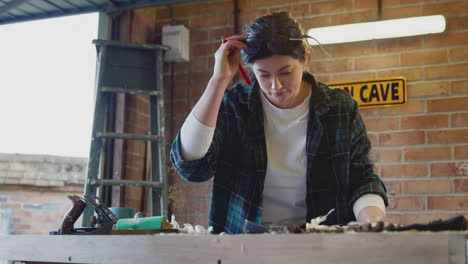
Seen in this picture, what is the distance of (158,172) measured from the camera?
10.4 ft

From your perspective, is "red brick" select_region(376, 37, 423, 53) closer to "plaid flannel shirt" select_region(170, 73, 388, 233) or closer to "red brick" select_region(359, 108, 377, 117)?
"red brick" select_region(359, 108, 377, 117)

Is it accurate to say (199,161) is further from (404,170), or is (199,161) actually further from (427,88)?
(427,88)

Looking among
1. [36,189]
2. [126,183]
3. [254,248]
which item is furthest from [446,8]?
[36,189]

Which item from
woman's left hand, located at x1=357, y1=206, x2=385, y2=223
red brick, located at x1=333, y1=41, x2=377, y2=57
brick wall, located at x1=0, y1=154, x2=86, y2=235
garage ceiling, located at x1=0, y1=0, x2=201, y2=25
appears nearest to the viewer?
woman's left hand, located at x1=357, y1=206, x2=385, y2=223

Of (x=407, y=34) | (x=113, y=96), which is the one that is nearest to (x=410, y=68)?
(x=407, y=34)

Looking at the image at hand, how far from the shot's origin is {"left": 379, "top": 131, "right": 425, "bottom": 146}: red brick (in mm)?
3121

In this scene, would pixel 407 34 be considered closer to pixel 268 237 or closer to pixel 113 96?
pixel 113 96

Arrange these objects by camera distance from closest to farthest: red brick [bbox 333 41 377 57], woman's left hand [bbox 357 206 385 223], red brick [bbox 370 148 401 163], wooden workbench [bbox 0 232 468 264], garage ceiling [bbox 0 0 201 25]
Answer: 1. wooden workbench [bbox 0 232 468 264]
2. woman's left hand [bbox 357 206 385 223]
3. garage ceiling [bbox 0 0 201 25]
4. red brick [bbox 370 148 401 163]
5. red brick [bbox 333 41 377 57]

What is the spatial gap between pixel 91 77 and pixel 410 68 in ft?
6.39

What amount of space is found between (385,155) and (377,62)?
55 centimetres

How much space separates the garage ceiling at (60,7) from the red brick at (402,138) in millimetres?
1386

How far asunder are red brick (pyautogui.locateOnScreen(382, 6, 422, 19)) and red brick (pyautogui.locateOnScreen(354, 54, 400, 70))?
9.4 inches

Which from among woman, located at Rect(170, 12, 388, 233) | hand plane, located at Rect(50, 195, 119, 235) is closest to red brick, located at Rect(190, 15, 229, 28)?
woman, located at Rect(170, 12, 388, 233)

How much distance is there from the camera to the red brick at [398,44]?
3191 mm
